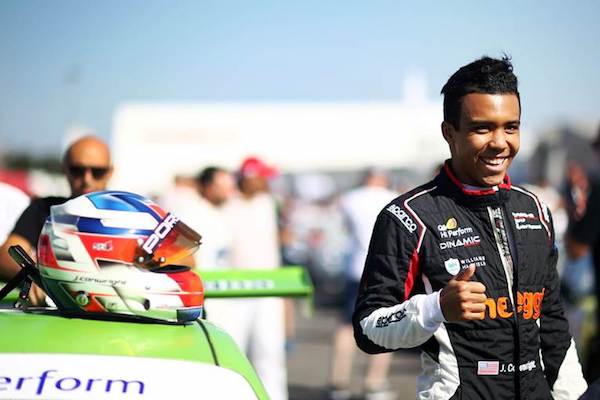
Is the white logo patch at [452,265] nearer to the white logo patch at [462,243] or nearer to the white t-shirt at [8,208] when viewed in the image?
the white logo patch at [462,243]

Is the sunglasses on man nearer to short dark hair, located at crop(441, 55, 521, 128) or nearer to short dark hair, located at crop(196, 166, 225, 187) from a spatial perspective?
short dark hair, located at crop(441, 55, 521, 128)

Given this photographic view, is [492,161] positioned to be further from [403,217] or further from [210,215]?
[210,215]

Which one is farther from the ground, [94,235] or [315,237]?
[94,235]

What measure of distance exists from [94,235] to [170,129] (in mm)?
19723

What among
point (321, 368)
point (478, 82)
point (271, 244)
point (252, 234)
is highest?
point (478, 82)

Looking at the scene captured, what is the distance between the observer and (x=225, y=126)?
23.0 m

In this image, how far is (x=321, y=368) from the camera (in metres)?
10.5

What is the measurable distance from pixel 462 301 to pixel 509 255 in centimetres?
46

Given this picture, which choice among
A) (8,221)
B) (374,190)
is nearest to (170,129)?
(374,190)

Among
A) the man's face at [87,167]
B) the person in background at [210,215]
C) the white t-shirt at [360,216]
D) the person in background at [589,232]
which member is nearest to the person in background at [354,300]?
the white t-shirt at [360,216]

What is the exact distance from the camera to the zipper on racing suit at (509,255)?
283 cm

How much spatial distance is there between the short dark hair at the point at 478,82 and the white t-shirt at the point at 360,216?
225 inches

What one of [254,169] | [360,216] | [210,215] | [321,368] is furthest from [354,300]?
[321,368]

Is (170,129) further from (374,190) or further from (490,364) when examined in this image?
(490,364)
